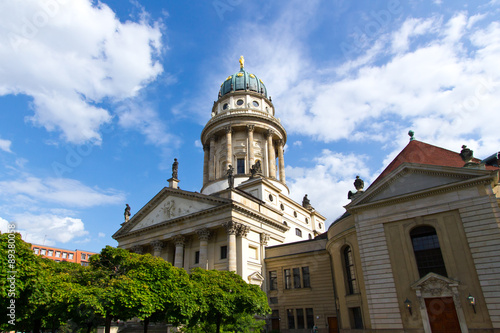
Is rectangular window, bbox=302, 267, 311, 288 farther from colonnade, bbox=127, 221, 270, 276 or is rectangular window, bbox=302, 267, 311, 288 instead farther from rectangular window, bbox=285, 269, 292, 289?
colonnade, bbox=127, 221, 270, 276

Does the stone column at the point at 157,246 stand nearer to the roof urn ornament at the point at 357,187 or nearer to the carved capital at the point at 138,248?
the carved capital at the point at 138,248

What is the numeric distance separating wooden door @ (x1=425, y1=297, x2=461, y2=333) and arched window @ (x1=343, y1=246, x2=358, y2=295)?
604 centimetres

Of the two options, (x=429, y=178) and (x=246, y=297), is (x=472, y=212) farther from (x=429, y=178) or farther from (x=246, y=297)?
(x=246, y=297)

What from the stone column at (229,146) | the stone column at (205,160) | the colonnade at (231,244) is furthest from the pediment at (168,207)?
the stone column at (205,160)

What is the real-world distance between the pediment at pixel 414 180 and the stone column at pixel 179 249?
2170cm

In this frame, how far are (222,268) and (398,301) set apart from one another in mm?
18834

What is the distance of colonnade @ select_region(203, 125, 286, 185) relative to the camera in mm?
51750

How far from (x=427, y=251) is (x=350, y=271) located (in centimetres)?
691

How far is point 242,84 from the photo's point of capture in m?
60.1

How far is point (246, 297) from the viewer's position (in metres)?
23.8

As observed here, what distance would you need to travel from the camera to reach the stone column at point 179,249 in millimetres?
38438

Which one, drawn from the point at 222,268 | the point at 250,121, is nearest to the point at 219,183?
the point at 250,121

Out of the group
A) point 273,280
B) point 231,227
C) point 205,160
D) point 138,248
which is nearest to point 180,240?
point 231,227

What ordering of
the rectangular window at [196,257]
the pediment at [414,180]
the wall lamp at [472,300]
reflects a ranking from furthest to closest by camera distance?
1. the rectangular window at [196,257]
2. the pediment at [414,180]
3. the wall lamp at [472,300]
